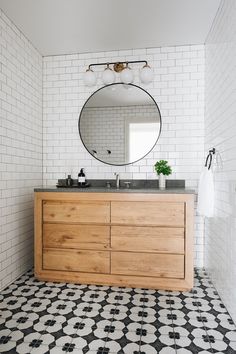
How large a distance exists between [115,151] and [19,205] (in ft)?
4.21

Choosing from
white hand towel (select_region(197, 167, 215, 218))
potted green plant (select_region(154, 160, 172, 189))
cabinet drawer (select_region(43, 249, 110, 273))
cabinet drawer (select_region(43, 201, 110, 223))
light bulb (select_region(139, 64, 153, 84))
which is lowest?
cabinet drawer (select_region(43, 249, 110, 273))

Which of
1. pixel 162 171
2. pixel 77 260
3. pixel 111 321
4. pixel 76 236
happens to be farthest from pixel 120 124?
pixel 111 321

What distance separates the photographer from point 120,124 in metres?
3.32

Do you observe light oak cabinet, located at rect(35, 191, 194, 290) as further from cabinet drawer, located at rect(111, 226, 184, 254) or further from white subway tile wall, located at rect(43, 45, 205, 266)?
white subway tile wall, located at rect(43, 45, 205, 266)

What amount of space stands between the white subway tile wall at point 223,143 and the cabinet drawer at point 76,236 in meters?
1.08

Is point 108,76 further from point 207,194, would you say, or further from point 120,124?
point 207,194

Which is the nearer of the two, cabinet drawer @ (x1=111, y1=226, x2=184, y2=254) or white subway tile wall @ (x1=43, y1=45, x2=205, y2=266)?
cabinet drawer @ (x1=111, y1=226, x2=184, y2=254)

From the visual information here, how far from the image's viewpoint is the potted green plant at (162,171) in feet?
10.0

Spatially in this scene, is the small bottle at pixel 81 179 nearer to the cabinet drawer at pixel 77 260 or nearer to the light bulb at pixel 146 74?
the cabinet drawer at pixel 77 260

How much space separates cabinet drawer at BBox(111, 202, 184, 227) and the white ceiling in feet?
6.05

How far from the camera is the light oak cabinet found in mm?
2584

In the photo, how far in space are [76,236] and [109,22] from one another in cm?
222

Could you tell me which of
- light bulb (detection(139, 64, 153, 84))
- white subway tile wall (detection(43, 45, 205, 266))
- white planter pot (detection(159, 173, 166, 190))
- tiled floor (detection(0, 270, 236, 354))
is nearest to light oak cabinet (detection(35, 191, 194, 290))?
tiled floor (detection(0, 270, 236, 354))

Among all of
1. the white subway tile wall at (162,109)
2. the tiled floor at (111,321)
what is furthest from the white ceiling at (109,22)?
the tiled floor at (111,321)
